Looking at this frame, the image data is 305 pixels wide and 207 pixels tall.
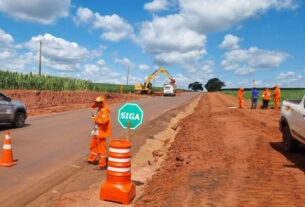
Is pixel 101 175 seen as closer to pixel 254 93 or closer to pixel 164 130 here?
pixel 164 130

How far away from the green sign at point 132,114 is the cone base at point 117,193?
1.27m

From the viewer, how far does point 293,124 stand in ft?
24.6

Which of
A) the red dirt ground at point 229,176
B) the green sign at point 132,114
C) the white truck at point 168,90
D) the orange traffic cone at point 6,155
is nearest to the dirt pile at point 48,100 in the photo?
the orange traffic cone at point 6,155

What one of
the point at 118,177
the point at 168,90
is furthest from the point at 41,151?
the point at 168,90

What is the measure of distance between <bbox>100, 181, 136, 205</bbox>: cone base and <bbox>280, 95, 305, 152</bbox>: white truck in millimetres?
4469

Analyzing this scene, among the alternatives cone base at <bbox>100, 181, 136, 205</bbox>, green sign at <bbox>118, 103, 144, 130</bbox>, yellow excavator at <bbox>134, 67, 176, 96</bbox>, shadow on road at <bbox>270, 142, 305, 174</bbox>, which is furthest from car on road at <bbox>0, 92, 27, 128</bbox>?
yellow excavator at <bbox>134, 67, 176, 96</bbox>

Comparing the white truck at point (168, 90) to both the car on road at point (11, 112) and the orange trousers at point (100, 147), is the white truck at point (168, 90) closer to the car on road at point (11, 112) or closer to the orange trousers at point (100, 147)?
the car on road at point (11, 112)

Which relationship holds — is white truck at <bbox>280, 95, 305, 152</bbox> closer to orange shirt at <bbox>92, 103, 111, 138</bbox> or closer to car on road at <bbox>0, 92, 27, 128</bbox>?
orange shirt at <bbox>92, 103, 111, 138</bbox>

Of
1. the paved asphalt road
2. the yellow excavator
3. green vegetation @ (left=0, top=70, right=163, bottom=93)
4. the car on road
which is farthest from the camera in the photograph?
the yellow excavator

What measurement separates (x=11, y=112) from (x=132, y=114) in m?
8.57

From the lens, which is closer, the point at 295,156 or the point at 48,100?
the point at 295,156

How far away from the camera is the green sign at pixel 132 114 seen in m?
5.64

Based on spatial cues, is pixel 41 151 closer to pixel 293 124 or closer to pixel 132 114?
pixel 132 114

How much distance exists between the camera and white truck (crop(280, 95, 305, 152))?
6914 mm
